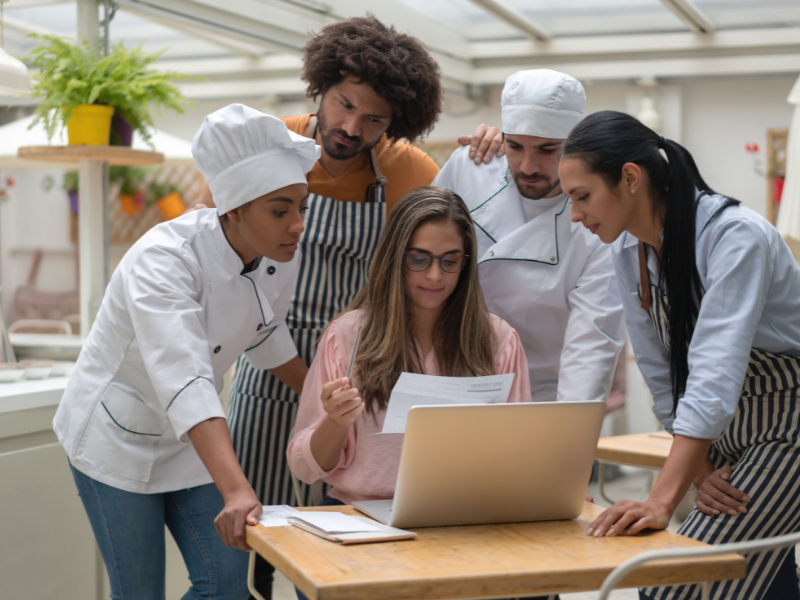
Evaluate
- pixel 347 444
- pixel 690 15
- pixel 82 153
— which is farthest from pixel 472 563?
pixel 690 15

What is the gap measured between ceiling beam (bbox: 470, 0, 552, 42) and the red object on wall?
5.59 ft

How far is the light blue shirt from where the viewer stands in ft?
4.45

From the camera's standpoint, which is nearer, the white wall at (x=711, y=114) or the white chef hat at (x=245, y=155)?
the white chef hat at (x=245, y=155)

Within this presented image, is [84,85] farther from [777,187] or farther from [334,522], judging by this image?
[777,187]

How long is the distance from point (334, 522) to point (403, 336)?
509 millimetres

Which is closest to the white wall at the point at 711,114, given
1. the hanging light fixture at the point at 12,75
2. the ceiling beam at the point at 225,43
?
the ceiling beam at the point at 225,43

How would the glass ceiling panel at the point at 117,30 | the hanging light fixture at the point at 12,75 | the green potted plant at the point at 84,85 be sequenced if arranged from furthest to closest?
the glass ceiling panel at the point at 117,30 < the green potted plant at the point at 84,85 < the hanging light fixture at the point at 12,75

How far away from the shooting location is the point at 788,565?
1.82 m

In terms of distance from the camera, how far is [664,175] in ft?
4.98

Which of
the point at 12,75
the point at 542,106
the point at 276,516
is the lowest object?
the point at 276,516

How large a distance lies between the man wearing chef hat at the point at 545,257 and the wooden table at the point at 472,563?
59 centimetres

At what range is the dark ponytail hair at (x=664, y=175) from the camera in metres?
1.49

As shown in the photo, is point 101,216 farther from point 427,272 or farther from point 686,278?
point 686,278

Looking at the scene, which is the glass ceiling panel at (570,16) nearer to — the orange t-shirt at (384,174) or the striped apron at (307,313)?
the orange t-shirt at (384,174)
